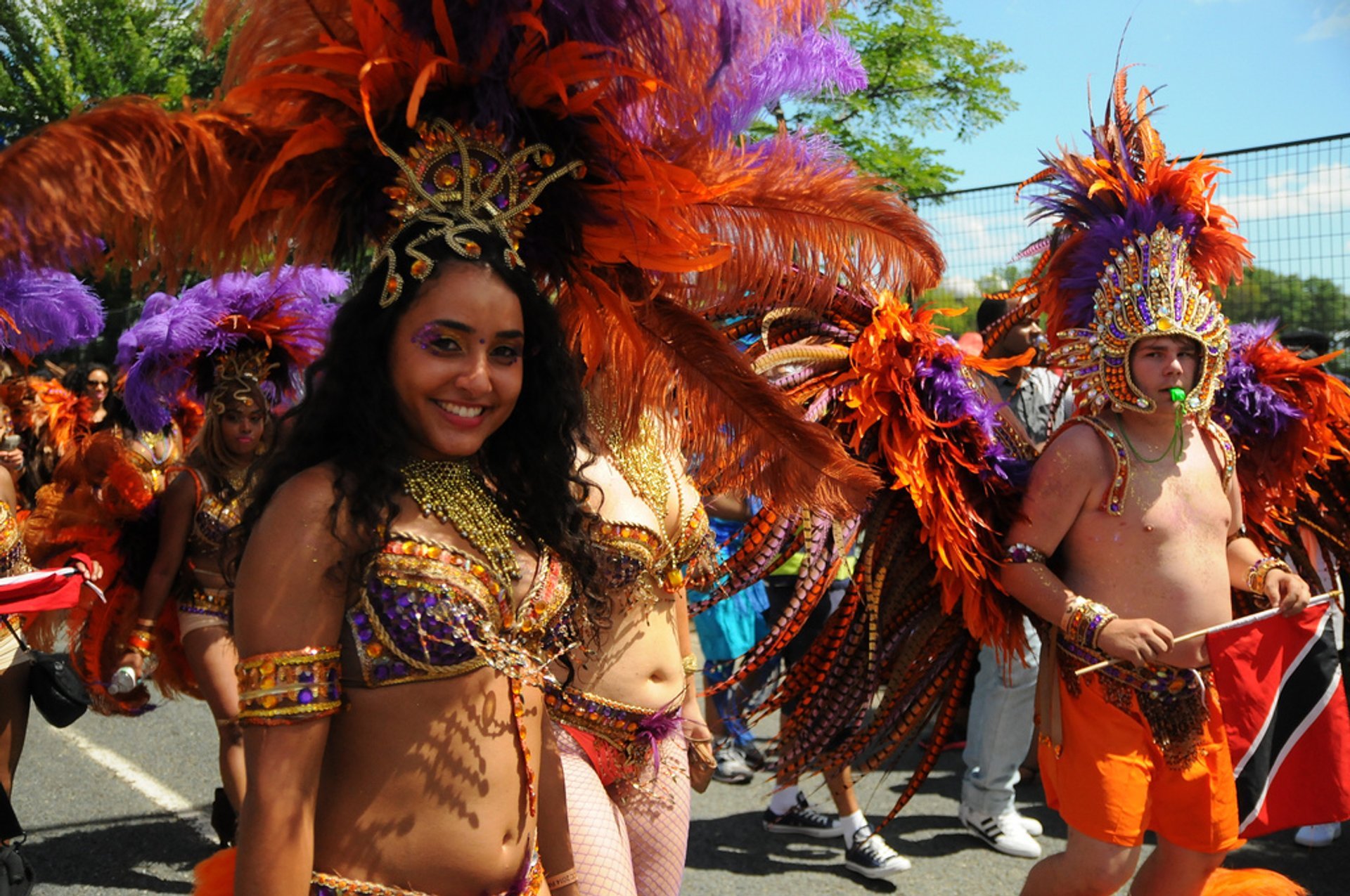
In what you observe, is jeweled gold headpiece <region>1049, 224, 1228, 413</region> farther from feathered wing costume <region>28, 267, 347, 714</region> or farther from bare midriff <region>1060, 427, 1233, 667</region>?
feathered wing costume <region>28, 267, 347, 714</region>

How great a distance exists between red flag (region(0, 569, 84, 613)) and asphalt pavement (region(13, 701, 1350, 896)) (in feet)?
5.64

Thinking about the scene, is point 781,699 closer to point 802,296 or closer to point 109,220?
point 802,296

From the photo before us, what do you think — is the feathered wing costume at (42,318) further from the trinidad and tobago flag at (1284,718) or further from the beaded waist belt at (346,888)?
the trinidad and tobago flag at (1284,718)

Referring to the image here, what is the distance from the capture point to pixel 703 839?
484 centimetres

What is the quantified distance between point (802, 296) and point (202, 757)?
186 inches

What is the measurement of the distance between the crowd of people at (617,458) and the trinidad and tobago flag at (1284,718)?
0.27 feet

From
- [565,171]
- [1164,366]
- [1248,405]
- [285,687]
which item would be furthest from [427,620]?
[1248,405]

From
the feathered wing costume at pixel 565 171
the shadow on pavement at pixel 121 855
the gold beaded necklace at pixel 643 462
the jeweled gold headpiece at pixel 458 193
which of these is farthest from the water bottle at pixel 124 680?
the jeweled gold headpiece at pixel 458 193

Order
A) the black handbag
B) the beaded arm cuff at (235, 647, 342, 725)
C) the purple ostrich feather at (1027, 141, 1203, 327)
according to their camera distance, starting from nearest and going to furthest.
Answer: the beaded arm cuff at (235, 647, 342, 725), the purple ostrich feather at (1027, 141, 1203, 327), the black handbag

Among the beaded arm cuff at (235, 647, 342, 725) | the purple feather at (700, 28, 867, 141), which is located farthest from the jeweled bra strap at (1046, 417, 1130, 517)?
the beaded arm cuff at (235, 647, 342, 725)

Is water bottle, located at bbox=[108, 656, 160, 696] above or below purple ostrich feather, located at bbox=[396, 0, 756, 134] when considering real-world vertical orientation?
below

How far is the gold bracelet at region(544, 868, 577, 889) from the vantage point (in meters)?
2.14

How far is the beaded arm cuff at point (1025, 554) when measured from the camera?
3.26 m

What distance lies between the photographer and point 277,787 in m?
Answer: 1.70
